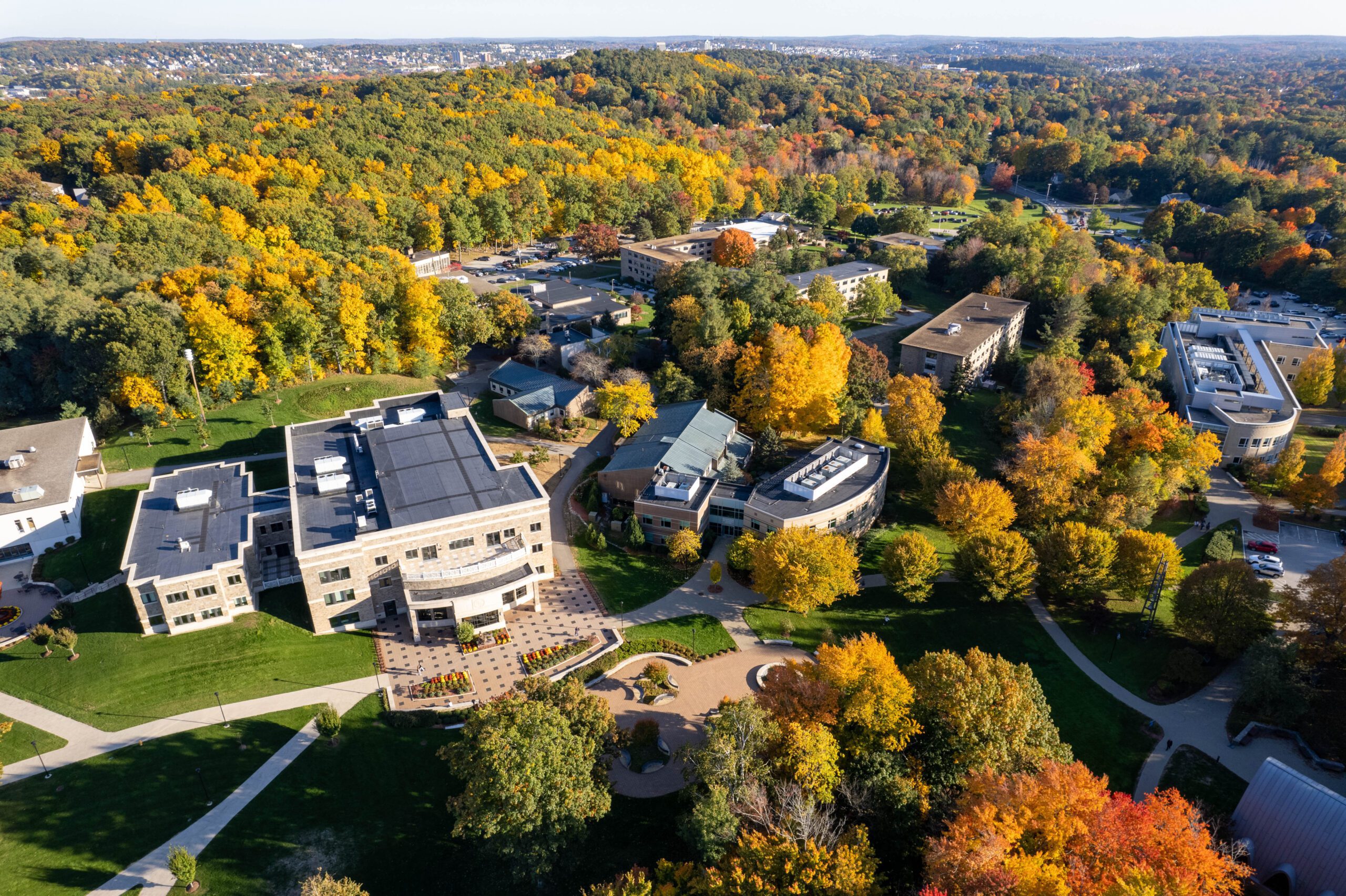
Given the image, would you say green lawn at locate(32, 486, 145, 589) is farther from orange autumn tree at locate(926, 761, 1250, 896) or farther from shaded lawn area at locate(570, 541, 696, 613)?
orange autumn tree at locate(926, 761, 1250, 896)

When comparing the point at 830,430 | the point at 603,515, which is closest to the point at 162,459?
the point at 603,515

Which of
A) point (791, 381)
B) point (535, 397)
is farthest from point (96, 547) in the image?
point (791, 381)

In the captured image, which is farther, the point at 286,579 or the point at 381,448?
the point at 381,448

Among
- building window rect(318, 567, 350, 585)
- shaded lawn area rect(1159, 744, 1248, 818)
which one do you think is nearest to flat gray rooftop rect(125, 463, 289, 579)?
building window rect(318, 567, 350, 585)

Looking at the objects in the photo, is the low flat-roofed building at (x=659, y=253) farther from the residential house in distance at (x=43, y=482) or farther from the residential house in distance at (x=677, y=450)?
the residential house in distance at (x=43, y=482)

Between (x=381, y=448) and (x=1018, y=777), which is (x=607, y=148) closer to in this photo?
(x=381, y=448)

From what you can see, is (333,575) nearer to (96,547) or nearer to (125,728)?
(125,728)

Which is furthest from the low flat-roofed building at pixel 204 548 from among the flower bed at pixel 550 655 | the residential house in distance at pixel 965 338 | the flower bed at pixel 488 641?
the residential house in distance at pixel 965 338
